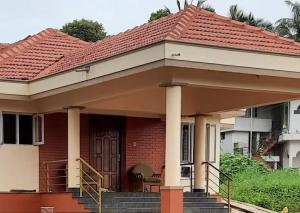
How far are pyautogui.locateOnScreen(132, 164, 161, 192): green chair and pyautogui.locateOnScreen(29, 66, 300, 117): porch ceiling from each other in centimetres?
151

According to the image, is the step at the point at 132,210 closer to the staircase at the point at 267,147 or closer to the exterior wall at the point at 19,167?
the exterior wall at the point at 19,167

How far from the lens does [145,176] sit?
69.3 ft

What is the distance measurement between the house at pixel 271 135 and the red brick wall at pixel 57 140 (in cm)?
2502

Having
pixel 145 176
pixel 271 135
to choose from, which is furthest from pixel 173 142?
pixel 271 135

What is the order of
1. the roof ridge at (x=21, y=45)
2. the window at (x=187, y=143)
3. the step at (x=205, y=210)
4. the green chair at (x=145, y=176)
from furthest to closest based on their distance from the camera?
the window at (x=187, y=143)
the roof ridge at (x=21, y=45)
the green chair at (x=145, y=176)
the step at (x=205, y=210)

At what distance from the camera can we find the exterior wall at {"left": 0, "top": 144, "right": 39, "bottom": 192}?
1972 cm

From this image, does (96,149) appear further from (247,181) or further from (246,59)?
(247,181)

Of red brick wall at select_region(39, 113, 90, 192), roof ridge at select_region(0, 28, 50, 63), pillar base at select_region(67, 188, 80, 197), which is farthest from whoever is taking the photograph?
roof ridge at select_region(0, 28, 50, 63)

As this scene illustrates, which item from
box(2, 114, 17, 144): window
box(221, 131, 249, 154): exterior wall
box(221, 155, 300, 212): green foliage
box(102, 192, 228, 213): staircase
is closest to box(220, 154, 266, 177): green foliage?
box(221, 155, 300, 212): green foliage

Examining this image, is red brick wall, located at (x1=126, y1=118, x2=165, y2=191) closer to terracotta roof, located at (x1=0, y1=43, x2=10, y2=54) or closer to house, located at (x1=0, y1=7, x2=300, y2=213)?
house, located at (x1=0, y1=7, x2=300, y2=213)

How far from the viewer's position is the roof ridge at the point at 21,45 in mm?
21444

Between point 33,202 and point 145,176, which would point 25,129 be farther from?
point 145,176

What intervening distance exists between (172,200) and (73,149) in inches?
172

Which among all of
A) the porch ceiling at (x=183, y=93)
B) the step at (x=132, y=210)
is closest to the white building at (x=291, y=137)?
the porch ceiling at (x=183, y=93)
